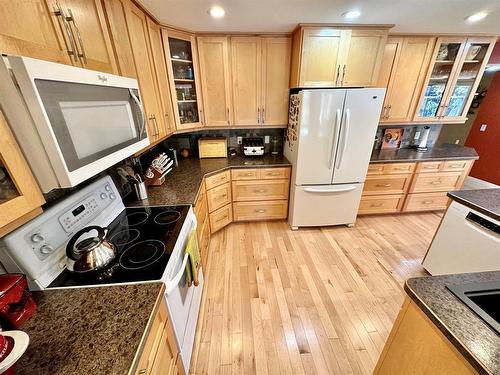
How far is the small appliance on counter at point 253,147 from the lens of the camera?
8.89 ft

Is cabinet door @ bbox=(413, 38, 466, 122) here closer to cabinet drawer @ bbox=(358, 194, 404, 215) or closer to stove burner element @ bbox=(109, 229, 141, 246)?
cabinet drawer @ bbox=(358, 194, 404, 215)

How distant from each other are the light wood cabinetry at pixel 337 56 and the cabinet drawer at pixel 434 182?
4.86 ft

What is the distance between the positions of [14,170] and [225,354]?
158cm

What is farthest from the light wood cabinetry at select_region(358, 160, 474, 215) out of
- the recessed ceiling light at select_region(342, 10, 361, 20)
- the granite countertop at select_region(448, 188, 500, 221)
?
the recessed ceiling light at select_region(342, 10, 361, 20)

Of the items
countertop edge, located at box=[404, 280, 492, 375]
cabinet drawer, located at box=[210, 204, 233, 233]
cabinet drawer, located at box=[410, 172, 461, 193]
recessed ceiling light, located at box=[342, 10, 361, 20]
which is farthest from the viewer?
cabinet drawer, located at box=[410, 172, 461, 193]

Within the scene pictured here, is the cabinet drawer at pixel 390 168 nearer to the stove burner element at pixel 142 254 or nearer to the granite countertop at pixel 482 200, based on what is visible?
the granite countertop at pixel 482 200

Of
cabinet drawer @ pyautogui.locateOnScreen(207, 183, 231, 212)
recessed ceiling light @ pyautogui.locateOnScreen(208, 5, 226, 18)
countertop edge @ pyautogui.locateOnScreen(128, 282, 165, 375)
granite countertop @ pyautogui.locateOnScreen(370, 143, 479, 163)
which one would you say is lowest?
cabinet drawer @ pyautogui.locateOnScreen(207, 183, 231, 212)

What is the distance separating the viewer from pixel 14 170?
623mm

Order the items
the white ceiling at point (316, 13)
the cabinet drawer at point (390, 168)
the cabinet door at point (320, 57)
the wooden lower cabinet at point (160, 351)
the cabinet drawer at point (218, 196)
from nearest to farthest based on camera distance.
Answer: the wooden lower cabinet at point (160, 351) < the white ceiling at point (316, 13) < the cabinet door at point (320, 57) < the cabinet drawer at point (218, 196) < the cabinet drawer at point (390, 168)

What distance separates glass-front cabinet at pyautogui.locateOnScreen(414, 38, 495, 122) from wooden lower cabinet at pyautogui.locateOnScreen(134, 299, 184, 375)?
354cm

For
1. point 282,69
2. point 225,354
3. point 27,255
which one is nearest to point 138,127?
point 27,255

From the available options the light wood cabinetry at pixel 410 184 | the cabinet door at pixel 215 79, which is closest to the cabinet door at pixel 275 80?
the cabinet door at pixel 215 79

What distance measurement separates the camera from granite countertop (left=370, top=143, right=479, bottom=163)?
104 inches

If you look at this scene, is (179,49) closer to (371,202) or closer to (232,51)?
(232,51)
